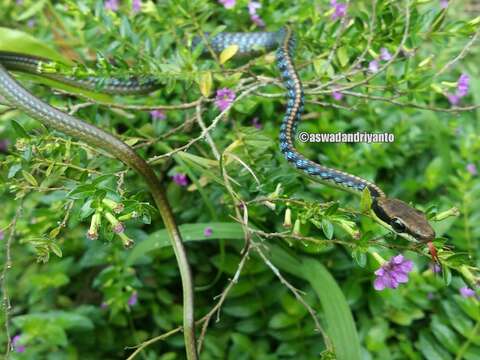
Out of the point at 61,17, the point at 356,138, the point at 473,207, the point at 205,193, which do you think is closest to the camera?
the point at 205,193

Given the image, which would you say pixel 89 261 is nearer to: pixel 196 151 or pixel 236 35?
pixel 196 151

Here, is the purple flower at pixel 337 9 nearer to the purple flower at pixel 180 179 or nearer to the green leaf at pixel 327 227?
the purple flower at pixel 180 179

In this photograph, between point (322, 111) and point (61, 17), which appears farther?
point (61, 17)

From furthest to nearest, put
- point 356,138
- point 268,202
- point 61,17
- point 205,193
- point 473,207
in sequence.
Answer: point 61,17, point 356,138, point 473,207, point 205,193, point 268,202

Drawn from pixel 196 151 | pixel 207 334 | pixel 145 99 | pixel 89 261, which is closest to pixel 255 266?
pixel 207 334

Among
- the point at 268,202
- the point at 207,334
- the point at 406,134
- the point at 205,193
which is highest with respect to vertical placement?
the point at 406,134

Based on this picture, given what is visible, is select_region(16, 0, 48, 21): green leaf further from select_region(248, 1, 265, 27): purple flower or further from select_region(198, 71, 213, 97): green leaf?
select_region(198, 71, 213, 97): green leaf

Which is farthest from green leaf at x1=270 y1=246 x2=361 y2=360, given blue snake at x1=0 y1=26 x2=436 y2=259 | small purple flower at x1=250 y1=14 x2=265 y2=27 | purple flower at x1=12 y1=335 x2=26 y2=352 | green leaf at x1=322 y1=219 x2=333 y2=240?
small purple flower at x1=250 y1=14 x2=265 y2=27
